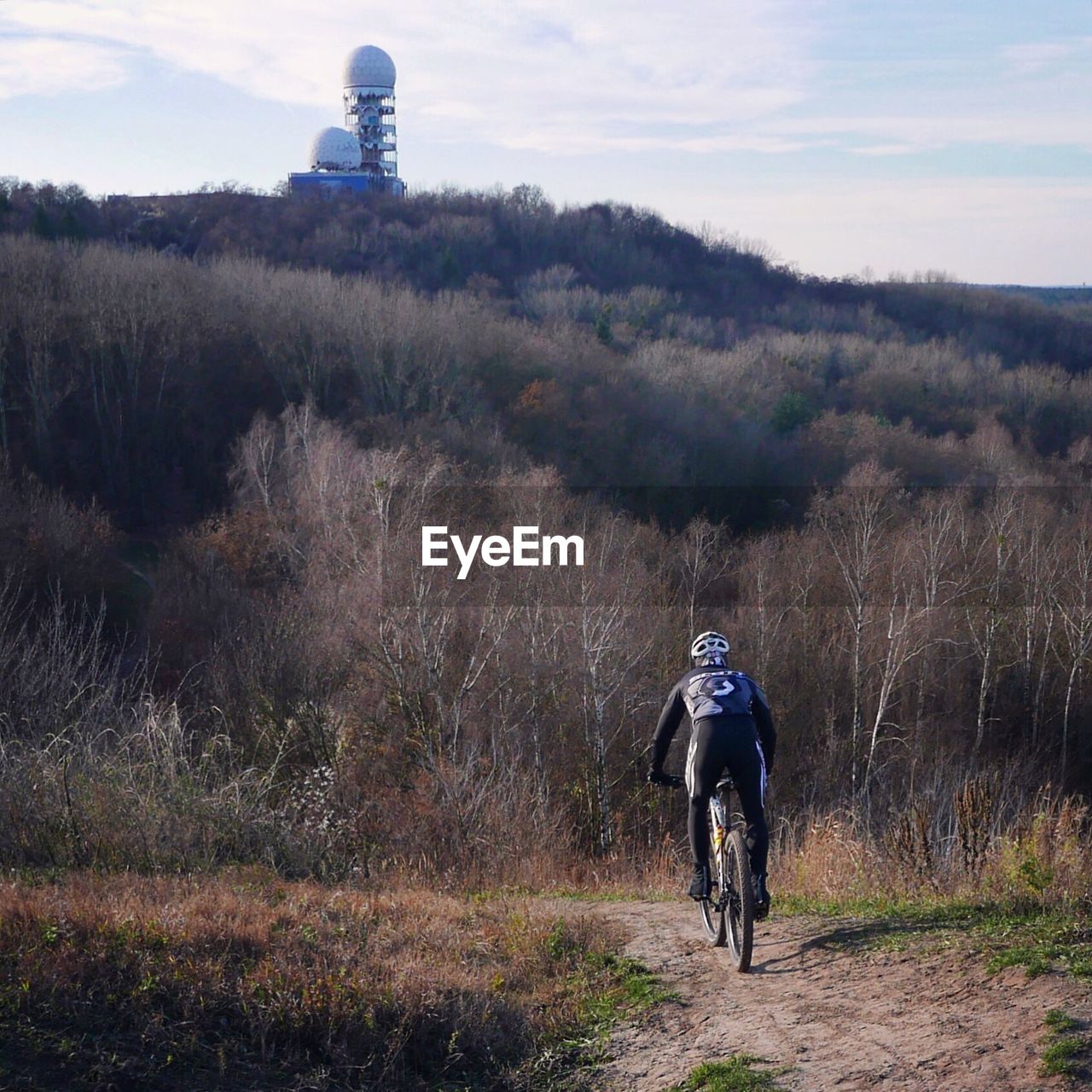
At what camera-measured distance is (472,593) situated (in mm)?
29078

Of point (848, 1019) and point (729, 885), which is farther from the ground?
point (729, 885)

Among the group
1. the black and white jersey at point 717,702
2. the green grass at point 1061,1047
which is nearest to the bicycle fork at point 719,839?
the black and white jersey at point 717,702

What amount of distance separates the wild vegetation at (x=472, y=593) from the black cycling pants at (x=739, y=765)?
1415mm

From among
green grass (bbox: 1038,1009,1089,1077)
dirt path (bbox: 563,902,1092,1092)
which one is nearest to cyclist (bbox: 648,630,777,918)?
dirt path (bbox: 563,902,1092,1092)

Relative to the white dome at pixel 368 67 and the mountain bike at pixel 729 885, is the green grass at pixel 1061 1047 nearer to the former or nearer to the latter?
the mountain bike at pixel 729 885

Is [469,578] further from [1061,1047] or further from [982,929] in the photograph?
[1061,1047]

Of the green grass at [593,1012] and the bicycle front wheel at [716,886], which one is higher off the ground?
the bicycle front wheel at [716,886]

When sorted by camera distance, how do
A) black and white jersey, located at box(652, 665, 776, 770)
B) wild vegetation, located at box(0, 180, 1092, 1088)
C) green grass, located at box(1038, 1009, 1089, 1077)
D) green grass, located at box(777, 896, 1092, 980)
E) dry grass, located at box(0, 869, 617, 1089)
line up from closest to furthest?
green grass, located at box(1038, 1009, 1089, 1077)
dry grass, located at box(0, 869, 617, 1089)
green grass, located at box(777, 896, 1092, 980)
black and white jersey, located at box(652, 665, 776, 770)
wild vegetation, located at box(0, 180, 1092, 1088)

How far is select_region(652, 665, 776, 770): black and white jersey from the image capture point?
6035 mm

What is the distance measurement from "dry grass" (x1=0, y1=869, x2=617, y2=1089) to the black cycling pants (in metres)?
1.15

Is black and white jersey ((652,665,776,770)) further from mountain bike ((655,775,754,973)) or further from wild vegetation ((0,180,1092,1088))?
wild vegetation ((0,180,1092,1088))

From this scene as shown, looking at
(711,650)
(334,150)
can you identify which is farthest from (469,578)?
(334,150)

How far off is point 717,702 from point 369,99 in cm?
7893

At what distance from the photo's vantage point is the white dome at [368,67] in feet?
246
